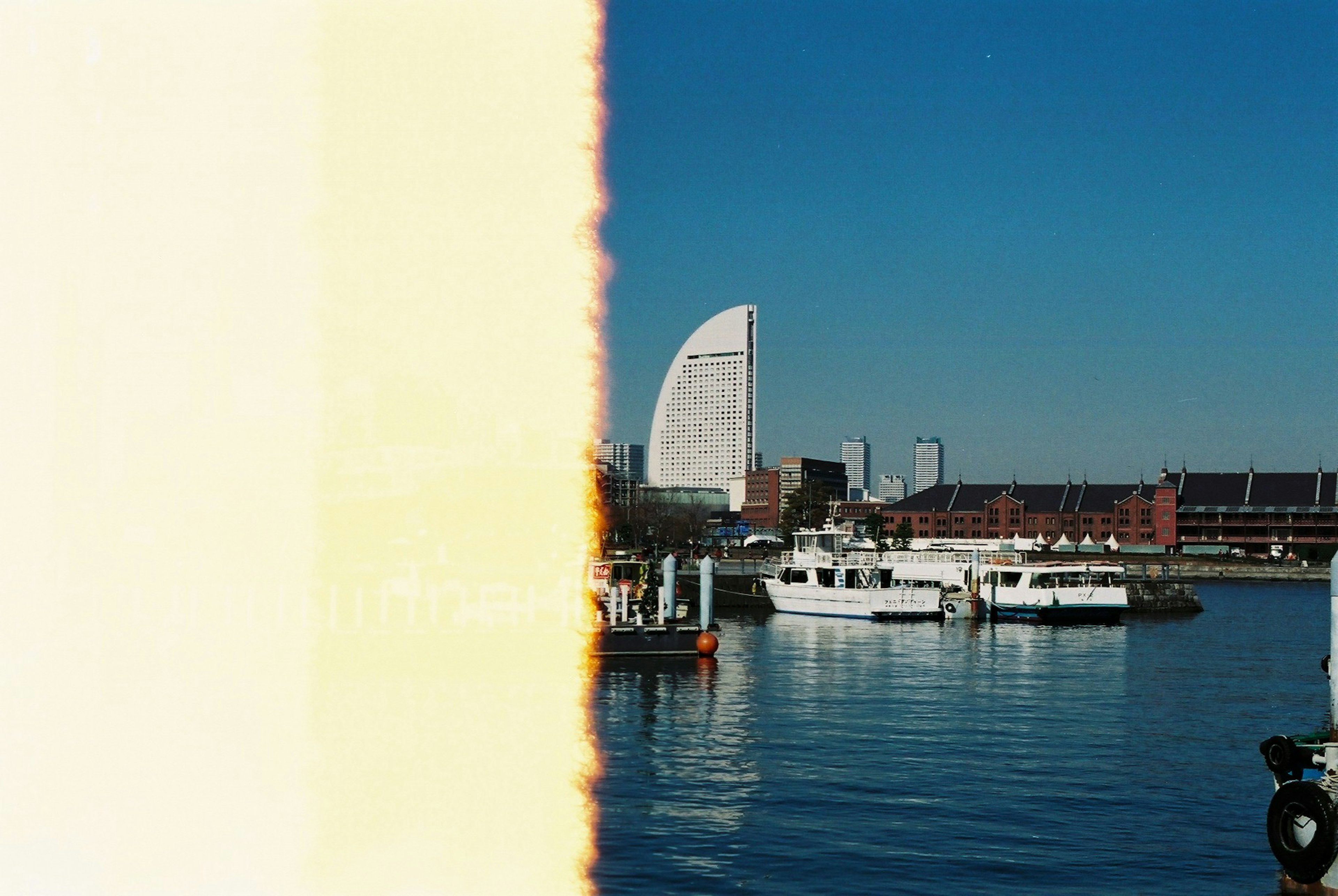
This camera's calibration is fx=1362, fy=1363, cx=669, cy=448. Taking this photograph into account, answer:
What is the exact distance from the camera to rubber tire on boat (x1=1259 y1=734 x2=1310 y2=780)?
83.7 ft

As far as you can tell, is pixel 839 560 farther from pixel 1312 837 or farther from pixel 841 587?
pixel 1312 837

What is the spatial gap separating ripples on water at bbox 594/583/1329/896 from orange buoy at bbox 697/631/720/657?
45.6 inches

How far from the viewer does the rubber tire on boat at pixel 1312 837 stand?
2367cm

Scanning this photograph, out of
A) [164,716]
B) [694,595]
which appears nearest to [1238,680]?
[164,716]

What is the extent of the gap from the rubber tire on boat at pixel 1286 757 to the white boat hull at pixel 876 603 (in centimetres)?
7313

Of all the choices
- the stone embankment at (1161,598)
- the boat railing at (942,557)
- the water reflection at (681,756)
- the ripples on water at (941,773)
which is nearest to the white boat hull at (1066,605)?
the boat railing at (942,557)

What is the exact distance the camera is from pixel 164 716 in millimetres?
39844

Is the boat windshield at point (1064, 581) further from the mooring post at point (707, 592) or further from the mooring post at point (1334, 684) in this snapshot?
the mooring post at point (1334, 684)

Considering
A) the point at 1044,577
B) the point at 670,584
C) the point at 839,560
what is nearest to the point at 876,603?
the point at 839,560

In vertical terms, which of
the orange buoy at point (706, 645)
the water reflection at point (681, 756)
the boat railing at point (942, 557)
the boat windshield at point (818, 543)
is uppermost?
the boat windshield at point (818, 543)

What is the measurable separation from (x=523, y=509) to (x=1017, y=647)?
38084mm

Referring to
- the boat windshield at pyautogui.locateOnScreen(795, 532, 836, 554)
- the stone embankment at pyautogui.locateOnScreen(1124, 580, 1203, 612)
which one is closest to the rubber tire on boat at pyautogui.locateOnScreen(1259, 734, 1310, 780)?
the boat windshield at pyautogui.locateOnScreen(795, 532, 836, 554)

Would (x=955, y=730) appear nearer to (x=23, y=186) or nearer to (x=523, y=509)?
(x=523, y=509)

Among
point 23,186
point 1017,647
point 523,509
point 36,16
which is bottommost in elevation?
point 1017,647
